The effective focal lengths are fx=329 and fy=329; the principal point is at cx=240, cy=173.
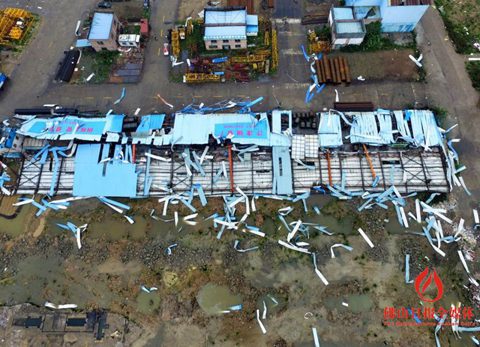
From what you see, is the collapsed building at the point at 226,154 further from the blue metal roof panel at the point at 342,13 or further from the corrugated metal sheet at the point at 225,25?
the blue metal roof panel at the point at 342,13

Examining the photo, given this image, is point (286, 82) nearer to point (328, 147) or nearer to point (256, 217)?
point (328, 147)

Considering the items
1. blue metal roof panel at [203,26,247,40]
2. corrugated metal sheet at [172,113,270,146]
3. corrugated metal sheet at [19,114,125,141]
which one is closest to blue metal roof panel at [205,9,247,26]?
blue metal roof panel at [203,26,247,40]

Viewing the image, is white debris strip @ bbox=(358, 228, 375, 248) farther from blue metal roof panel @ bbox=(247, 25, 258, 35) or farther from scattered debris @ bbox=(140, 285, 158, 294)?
blue metal roof panel @ bbox=(247, 25, 258, 35)

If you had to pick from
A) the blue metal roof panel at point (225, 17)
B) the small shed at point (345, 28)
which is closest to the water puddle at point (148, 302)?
the blue metal roof panel at point (225, 17)

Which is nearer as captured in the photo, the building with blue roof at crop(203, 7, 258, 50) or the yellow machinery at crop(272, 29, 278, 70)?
the building with blue roof at crop(203, 7, 258, 50)

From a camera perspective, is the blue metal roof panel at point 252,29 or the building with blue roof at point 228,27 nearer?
the building with blue roof at point 228,27

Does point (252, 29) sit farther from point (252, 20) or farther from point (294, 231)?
point (294, 231)
